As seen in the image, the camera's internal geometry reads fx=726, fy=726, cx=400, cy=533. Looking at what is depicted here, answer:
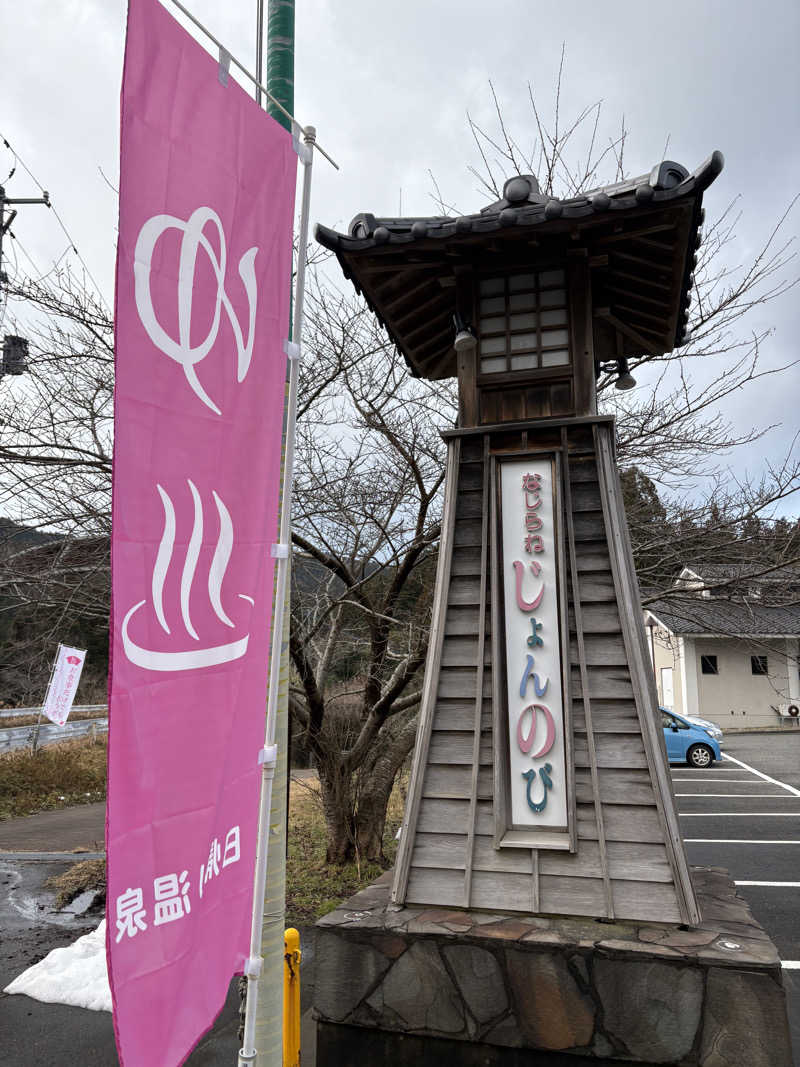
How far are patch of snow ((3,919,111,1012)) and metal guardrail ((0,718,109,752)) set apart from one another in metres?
13.0

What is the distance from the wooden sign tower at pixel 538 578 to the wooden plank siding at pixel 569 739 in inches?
0.5

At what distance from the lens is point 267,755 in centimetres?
253

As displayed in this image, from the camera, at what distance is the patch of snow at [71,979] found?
528 centimetres

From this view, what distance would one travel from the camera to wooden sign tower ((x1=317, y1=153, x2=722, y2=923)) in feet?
14.0

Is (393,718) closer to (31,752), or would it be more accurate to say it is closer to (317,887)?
(317,887)

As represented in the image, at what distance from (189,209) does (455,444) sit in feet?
10.8

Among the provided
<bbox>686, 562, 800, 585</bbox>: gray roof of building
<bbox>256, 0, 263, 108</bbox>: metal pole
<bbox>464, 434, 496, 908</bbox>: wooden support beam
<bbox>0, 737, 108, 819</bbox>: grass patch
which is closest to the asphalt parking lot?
<bbox>464, 434, 496, 908</bbox>: wooden support beam

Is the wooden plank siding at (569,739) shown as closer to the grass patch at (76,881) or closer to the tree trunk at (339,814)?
the tree trunk at (339,814)

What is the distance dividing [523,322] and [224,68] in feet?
10.8

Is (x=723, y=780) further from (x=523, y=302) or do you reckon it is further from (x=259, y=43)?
(x=259, y=43)

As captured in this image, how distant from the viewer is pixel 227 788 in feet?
7.61

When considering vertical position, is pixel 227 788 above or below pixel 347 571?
below

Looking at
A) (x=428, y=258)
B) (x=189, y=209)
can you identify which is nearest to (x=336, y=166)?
(x=189, y=209)

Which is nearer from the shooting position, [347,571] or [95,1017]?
[95,1017]
